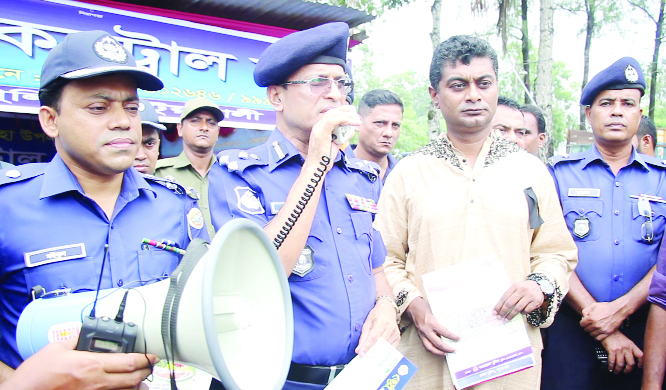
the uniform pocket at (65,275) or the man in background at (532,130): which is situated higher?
the man in background at (532,130)

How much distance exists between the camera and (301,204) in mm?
1809

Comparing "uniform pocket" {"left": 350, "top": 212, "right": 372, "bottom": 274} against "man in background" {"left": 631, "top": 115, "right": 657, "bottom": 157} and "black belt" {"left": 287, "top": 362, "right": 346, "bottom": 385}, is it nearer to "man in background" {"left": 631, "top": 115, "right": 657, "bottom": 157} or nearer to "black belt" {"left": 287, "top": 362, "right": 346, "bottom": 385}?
"black belt" {"left": 287, "top": 362, "right": 346, "bottom": 385}

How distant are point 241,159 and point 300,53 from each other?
19.4 inches

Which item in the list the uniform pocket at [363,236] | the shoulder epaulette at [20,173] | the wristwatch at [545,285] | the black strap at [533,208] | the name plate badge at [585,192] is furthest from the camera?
the name plate badge at [585,192]

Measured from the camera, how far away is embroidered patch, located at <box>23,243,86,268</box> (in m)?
1.62

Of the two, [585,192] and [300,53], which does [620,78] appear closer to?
[585,192]

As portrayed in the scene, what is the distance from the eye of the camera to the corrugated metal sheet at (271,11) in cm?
560

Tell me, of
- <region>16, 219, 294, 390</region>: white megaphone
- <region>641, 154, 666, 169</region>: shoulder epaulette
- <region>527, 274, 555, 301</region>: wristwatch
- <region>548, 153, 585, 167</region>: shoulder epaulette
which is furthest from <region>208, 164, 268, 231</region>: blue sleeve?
<region>641, 154, 666, 169</region>: shoulder epaulette

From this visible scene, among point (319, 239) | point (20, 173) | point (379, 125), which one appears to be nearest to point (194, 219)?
point (319, 239)

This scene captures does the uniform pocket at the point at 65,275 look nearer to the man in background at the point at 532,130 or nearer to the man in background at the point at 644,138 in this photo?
the man in background at the point at 532,130

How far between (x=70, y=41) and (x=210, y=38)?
14.3 feet

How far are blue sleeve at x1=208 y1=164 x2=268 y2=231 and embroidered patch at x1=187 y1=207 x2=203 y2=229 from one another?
0.08 meters

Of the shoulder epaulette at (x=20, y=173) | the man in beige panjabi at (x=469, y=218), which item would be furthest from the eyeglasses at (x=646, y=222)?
the shoulder epaulette at (x=20, y=173)

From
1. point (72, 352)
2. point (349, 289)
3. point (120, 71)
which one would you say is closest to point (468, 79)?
point (349, 289)
